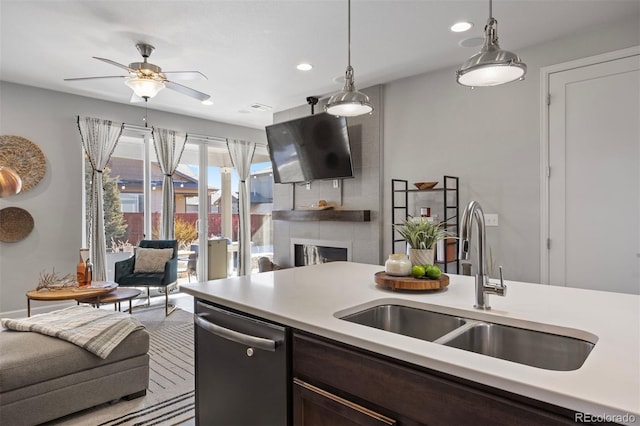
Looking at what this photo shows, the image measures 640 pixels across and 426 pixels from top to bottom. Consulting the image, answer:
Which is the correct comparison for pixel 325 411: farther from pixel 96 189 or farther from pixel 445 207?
pixel 96 189

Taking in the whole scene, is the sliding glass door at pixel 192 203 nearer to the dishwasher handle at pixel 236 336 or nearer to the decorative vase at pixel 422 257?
the dishwasher handle at pixel 236 336

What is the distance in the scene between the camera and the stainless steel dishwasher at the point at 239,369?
1.33 m

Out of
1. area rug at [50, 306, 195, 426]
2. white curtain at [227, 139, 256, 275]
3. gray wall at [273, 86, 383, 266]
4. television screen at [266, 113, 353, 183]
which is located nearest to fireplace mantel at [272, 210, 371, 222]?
gray wall at [273, 86, 383, 266]

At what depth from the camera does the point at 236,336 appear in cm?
148

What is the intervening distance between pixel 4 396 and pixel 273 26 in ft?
9.87

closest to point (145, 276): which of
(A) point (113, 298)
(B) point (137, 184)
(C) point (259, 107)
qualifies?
(A) point (113, 298)

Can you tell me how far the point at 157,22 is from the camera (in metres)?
3.00

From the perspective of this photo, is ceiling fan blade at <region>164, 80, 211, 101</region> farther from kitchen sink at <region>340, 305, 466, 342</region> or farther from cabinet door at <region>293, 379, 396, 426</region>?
cabinet door at <region>293, 379, 396, 426</region>

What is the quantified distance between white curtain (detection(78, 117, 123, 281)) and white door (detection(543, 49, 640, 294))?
513cm

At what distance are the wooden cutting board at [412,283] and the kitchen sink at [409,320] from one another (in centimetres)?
12

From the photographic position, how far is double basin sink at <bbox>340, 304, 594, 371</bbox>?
1.14m

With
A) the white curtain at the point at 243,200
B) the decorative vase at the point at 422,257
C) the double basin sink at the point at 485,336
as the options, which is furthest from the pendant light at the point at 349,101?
the white curtain at the point at 243,200

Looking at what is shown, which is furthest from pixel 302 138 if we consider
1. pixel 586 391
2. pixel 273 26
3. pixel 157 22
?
pixel 586 391

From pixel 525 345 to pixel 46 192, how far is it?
5290mm
